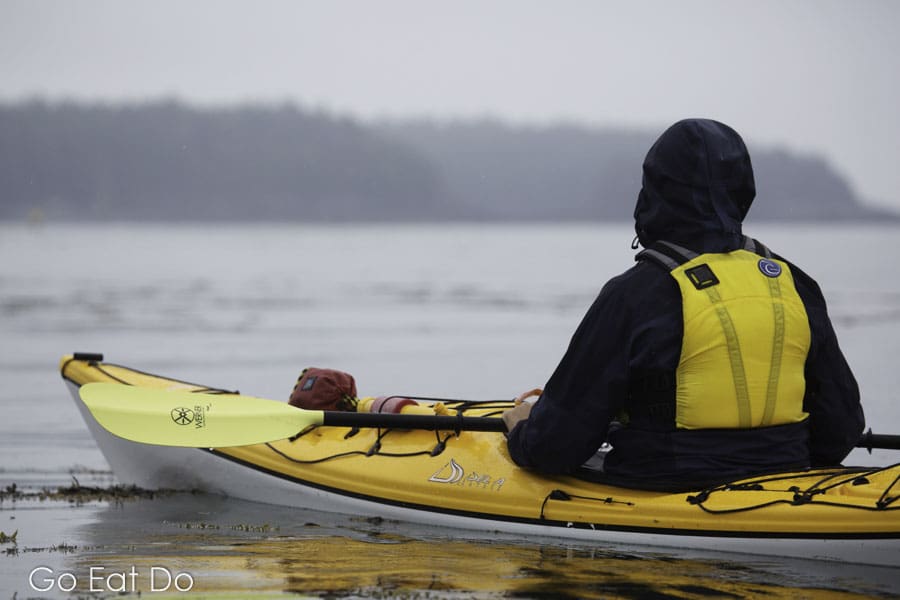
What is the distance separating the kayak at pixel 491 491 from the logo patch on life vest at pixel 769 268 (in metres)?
0.74

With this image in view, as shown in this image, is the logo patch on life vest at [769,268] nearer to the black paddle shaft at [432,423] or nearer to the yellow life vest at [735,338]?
the yellow life vest at [735,338]

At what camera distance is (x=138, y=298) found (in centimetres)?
2141

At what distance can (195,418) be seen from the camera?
5309 mm

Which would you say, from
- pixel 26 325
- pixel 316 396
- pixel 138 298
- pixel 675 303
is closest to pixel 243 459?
pixel 316 396

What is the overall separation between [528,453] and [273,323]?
42.9 feet

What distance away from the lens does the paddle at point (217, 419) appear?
497cm

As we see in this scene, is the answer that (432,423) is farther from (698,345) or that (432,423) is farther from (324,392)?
(698,345)

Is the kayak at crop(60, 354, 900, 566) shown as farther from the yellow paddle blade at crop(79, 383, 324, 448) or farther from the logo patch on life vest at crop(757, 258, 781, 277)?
the logo patch on life vest at crop(757, 258, 781, 277)

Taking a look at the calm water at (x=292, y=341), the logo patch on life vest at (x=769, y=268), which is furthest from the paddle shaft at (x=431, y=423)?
the logo patch on life vest at (x=769, y=268)

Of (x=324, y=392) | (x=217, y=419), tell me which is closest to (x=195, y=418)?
(x=217, y=419)

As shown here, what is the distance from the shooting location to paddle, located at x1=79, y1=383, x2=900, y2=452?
4.97m

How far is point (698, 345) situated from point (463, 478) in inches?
53.8

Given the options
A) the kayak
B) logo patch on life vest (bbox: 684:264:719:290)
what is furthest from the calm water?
logo patch on life vest (bbox: 684:264:719:290)

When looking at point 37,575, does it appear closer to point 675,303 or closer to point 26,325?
point 675,303
